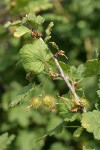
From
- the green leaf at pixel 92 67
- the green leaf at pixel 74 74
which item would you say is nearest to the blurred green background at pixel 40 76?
the green leaf at pixel 74 74

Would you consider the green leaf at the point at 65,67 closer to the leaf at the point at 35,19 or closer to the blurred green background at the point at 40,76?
the leaf at the point at 35,19

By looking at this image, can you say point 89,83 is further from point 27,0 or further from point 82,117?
point 82,117

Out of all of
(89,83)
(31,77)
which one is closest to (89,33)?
(89,83)

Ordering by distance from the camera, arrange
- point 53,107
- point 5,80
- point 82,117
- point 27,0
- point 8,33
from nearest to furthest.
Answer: point 82,117
point 53,107
point 27,0
point 8,33
point 5,80

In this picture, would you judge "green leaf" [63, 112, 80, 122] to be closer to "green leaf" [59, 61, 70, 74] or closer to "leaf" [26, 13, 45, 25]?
"green leaf" [59, 61, 70, 74]

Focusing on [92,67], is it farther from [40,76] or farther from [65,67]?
[40,76]

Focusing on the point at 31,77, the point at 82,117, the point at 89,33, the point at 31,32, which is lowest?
the point at 89,33
